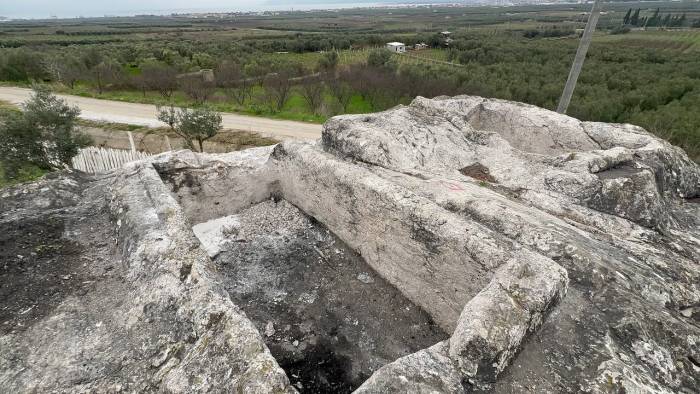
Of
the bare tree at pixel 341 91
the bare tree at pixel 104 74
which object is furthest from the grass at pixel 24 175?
the bare tree at pixel 104 74

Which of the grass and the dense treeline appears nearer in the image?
the grass

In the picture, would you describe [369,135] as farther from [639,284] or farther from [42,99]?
[42,99]

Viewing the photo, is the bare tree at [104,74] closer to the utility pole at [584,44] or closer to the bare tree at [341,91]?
the bare tree at [341,91]

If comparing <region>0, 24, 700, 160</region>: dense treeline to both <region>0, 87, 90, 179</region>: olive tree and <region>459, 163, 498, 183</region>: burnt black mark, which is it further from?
<region>459, 163, 498, 183</region>: burnt black mark

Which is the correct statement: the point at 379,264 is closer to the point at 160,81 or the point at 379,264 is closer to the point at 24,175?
the point at 24,175

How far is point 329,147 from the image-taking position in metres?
9.58

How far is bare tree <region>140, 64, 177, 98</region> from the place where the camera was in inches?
1278

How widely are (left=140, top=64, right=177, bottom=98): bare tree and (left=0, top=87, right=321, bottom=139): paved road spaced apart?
536 centimetres

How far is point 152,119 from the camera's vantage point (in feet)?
75.9

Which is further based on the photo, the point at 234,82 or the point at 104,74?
the point at 104,74

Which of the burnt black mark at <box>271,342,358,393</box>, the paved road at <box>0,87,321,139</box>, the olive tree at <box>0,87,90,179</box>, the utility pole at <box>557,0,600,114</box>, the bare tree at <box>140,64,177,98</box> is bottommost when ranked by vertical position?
the paved road at <box>0,87,321,139</box>

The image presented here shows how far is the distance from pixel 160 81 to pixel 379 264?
3252cm

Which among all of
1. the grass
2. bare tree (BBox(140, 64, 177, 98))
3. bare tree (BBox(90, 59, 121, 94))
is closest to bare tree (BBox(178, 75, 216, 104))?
bare tree (BBox(140, 64, 177, 98))

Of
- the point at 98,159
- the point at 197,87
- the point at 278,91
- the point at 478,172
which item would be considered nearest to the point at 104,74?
the point at 197,87
